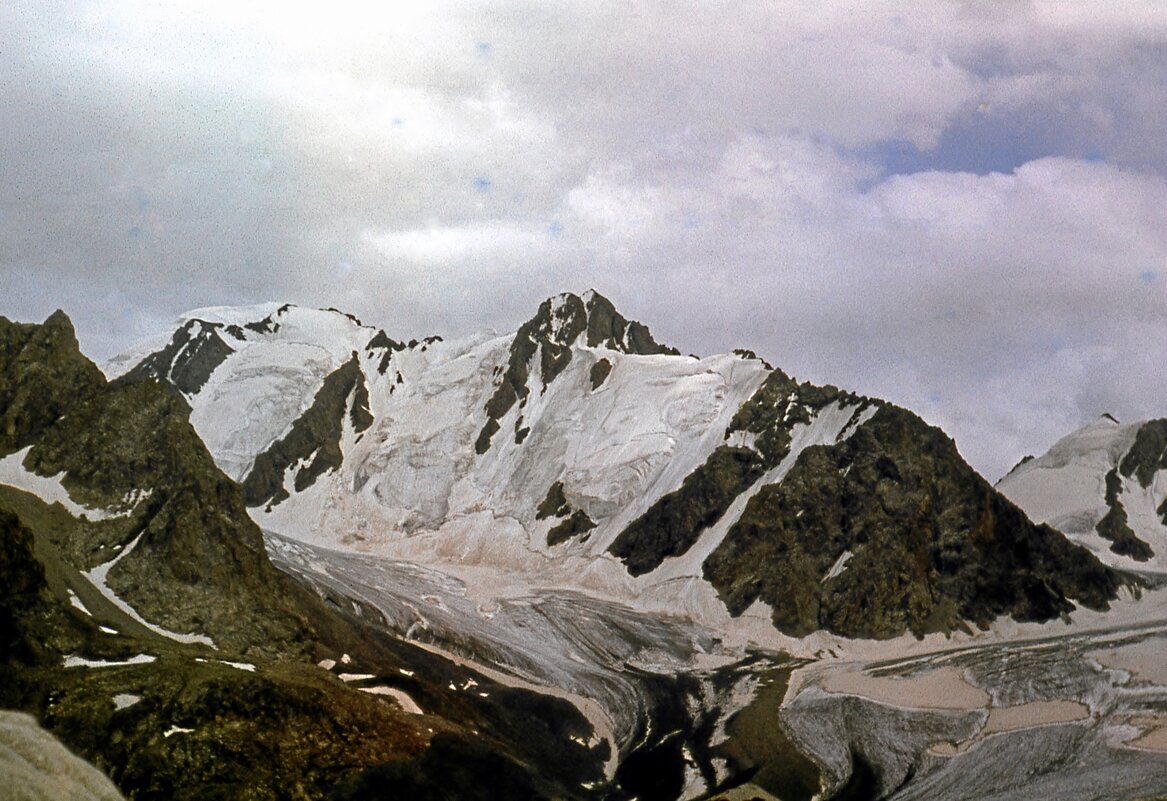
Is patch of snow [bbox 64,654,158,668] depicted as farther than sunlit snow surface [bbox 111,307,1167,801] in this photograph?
No

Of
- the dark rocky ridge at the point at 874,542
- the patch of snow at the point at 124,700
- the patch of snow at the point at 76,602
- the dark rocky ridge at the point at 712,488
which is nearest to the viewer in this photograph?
the patch of snow at the point at 124,700

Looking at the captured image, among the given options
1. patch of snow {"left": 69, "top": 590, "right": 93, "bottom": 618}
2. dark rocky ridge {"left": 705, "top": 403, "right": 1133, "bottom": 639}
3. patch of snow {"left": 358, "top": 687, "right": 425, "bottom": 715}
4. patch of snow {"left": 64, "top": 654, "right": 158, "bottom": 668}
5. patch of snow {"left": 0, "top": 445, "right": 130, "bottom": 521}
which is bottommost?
patch of snow {"left": 358, "top": 687, "right": 425, "bottom": 715}

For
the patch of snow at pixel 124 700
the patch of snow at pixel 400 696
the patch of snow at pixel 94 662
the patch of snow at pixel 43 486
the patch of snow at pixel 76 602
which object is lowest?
the patch of snow at pixel 400 696

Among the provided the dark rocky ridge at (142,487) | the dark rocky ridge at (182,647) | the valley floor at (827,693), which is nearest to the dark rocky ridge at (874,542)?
the valley floor at (827,693)

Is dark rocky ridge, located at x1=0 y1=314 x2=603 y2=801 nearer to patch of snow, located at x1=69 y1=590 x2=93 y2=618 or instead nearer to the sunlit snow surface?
patch of snow, located at x1=69 y1=590 x2=93 y2=618

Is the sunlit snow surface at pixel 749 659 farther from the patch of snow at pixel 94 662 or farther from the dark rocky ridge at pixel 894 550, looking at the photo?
the patch of snow at pixel 94 662

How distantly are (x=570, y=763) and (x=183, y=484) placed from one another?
4179 centimetres

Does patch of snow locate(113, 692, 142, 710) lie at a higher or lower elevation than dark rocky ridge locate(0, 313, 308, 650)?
lower

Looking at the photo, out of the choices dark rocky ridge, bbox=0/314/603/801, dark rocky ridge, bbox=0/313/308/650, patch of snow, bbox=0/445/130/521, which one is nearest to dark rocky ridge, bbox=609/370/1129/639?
dark rocky ridge, bbox=0/314/603/801

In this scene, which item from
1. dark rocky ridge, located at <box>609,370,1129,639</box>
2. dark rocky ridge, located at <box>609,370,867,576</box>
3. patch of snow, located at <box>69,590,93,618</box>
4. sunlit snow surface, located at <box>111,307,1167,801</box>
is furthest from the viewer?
A: dark rocky ridge, located at <box>609,370,867,576</box>

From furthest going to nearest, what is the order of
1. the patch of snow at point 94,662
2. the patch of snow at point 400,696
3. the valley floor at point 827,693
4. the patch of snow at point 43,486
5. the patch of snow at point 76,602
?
the patch of snow at point 43,486, the valley floor at point 827,693, the patch of snow at point 400,696, the patch of snow at point 76,602, the patch of snow at point 94,662

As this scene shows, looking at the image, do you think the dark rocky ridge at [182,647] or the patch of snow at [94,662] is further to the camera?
the patch of snow at [94,662]

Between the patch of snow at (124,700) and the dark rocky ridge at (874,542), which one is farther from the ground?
the dark rocky ridge at (874,542)

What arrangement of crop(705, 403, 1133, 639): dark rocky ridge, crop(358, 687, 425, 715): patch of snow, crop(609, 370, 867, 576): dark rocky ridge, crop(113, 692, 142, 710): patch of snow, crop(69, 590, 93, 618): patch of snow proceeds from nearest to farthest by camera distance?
1. crop(113, 692, 142, 710): patch of snow
2. crop(69, 590, 93, 618): patch of snow
3. crop(358, 687, 425, 715): patch of snow
4. crop(705, 403, 1133, 639): dark rocky ridge
5. crop(609, 370, 867, 576): dark rocky ridge
